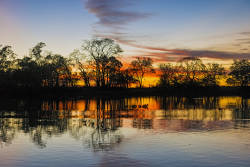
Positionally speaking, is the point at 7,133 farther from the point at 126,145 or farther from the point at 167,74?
the point at 167,74

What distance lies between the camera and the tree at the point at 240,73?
138 metres

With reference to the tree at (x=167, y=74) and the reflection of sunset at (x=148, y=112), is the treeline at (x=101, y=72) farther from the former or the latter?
the reflection of sunset at (x=148, y=112)

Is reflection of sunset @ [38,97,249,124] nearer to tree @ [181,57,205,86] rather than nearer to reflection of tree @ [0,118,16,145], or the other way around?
reflection of tree @ [0,118,16,145]

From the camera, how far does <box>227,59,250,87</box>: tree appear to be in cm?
13825

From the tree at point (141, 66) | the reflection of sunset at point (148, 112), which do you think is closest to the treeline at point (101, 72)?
the tree at point (141, 66)

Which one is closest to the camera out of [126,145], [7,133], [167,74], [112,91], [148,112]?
[126,145]

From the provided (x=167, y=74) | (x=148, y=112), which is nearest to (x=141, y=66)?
(x=167, y=74)

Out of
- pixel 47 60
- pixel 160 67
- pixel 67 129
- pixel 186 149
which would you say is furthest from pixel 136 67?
pixel 186 149

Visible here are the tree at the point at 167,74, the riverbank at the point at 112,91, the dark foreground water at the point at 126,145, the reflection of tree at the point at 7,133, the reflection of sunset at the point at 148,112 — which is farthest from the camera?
the tree at the point at 167,74

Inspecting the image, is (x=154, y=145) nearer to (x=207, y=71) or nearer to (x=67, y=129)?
(x=67, y=129)

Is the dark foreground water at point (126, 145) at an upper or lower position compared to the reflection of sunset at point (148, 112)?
lower

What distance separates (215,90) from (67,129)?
350 feet

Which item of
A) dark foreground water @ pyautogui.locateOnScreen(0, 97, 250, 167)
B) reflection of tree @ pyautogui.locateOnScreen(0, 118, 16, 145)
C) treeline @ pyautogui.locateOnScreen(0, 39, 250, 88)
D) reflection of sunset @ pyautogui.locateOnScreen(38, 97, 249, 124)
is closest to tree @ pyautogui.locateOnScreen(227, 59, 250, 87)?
treeline @ pyautogui.locateOnScreen(0, 39, 250, 88)

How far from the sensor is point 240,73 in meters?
139
